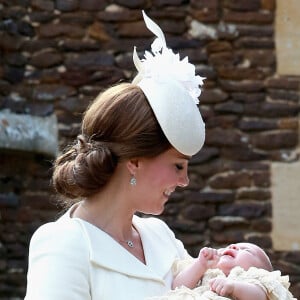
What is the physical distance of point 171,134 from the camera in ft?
8.82

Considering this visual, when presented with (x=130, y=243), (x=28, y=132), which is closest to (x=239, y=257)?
(x=130, y=243)

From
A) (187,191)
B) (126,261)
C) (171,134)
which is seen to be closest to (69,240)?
(126,261)

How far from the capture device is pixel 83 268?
2570mm

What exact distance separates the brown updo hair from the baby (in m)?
0.34

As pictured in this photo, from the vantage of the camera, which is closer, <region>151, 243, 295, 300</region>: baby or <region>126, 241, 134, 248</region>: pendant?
<region>151, 243, 295, 300</region>: baby

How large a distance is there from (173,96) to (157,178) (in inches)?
9.0

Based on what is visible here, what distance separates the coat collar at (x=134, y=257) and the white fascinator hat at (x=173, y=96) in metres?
0.30

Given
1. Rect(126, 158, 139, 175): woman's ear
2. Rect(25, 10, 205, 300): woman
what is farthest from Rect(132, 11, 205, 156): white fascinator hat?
Rect(126, 158, 139, 175): woman's ear

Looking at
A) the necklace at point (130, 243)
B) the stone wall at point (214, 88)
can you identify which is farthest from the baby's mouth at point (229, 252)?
the stone wall at point (214, 88)

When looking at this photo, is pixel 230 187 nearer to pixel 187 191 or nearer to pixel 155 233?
pixel 187 191

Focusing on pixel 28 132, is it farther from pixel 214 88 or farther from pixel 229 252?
pixel 229 252

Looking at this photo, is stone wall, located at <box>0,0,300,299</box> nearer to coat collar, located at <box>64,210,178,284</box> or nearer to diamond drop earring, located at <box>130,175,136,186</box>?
coat collar, located at <box>64,210,178,284</box>

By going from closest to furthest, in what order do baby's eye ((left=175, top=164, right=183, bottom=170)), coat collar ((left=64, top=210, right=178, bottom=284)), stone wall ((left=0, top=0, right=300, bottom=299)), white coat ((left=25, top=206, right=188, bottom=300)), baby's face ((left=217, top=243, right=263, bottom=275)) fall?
white coat ((left=25, top=206, right=188, bottom=300)) < coat collar ((left=64, top=210, right=178, bottom=284)) < baby's eye ((left=175, top=164, right=183, bottom=170)) < baby's face ((left=217, top=243, right=263, bottom=275)) < stone wall ((left=0, top=0, right=300, bottom=299))

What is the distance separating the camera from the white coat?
99.4 inches
